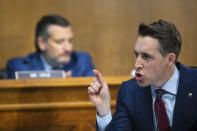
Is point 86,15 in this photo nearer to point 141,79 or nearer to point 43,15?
point 43,15


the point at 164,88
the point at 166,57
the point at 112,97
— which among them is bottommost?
the point at 112,97

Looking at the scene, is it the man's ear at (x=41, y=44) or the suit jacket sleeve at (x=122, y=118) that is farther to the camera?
the man's ear at (x=41, y=44)

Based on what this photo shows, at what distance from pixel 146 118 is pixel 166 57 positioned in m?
0.28

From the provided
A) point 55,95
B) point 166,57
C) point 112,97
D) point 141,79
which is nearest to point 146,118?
point 141,79

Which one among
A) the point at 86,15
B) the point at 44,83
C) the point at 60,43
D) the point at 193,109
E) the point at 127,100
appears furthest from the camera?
the point at 86,15

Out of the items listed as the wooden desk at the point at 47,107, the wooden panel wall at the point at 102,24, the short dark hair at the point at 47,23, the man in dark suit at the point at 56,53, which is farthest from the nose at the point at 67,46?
the wooden desk at the point at 47,107

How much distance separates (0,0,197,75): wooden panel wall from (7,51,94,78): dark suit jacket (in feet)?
1.32

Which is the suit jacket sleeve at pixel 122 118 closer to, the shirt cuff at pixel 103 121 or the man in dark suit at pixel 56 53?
the shirt cuff at pixel 103 121

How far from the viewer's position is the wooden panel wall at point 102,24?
339cm

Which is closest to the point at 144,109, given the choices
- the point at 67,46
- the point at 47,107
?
the point at 47,107

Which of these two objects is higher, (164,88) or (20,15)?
(20,15)

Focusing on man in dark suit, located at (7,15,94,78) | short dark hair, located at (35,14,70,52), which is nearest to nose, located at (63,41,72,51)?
man in dark suit, located at (7,15,94,78)

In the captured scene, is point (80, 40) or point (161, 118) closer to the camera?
point (161, 118)

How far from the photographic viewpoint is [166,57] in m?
1.50
